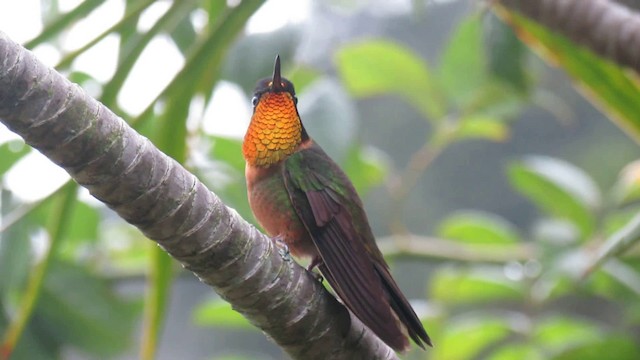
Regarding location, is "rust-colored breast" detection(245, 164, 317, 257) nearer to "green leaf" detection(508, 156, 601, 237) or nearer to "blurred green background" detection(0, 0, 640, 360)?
"blurred green background" detection(0, 0, 640, 360)

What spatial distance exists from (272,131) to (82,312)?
1.40 metres

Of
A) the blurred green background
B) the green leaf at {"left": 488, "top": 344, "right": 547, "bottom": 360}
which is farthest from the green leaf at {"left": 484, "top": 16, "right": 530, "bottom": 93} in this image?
the green leaf at {"left": 488, "top": 344, "right": 547, "bottom": 360}

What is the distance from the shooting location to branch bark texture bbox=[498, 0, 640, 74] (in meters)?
2.17

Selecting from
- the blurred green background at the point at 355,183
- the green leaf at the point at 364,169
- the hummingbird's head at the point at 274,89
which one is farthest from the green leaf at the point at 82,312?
the hummingbird's head at the point at 274,89

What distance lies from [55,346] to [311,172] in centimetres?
137

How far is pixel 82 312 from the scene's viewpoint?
296 centimetres

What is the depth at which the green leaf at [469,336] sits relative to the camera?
3.15 m

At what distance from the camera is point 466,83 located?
3.12 meters

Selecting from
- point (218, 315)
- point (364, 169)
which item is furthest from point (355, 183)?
point (218, 315)

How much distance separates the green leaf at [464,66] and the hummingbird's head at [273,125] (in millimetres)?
1309

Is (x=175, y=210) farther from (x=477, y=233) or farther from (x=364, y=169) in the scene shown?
(x=477, y=233)

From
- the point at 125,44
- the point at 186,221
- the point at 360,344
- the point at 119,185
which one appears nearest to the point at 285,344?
the point at 360,344

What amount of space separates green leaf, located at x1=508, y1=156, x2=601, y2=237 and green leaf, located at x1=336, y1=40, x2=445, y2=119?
379 mm

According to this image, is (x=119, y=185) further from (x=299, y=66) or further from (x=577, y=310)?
(x=577, y=310)
